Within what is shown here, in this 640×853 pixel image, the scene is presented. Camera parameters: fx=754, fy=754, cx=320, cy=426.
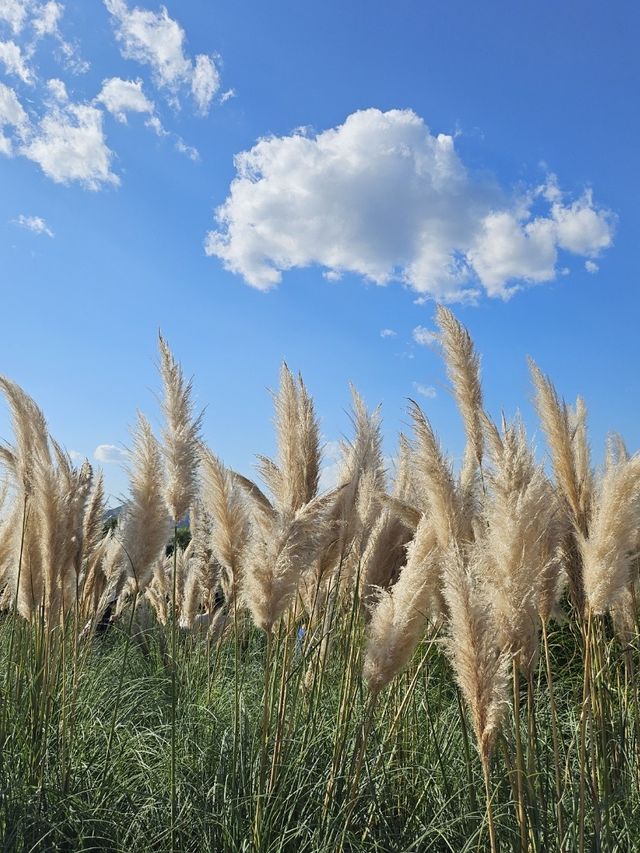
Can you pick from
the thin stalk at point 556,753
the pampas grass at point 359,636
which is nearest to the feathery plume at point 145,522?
the pampas grass at point 359,636

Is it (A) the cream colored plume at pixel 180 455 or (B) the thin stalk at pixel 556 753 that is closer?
(B) the thin stalk at pixel 556 753

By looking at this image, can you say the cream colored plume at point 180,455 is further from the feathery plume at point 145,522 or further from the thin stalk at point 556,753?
the thin stalk at point 556,753

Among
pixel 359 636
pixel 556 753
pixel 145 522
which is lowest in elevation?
pixel 556 753

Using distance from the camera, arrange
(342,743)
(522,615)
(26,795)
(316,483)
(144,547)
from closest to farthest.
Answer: (522,615) < (342,743) < (316,483) < (26,795) < (144,547)

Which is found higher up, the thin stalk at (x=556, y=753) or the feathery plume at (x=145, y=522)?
the feathery plume at (x=145, y=522)

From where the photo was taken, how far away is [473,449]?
11.2ft

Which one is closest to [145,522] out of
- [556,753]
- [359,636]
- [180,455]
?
[180,455]

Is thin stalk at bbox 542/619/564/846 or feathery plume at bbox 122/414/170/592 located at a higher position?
feathery plume at bbox 122/414/170/592

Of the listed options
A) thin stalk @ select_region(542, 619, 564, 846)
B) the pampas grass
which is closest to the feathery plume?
the pampas grass

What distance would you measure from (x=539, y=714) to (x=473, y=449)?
154cm

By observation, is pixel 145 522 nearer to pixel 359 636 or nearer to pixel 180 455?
pixel 180 455

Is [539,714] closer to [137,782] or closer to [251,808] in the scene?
[251,808]

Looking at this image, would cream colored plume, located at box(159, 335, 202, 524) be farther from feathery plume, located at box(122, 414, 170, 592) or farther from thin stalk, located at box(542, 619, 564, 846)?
thin stalk, located at box(542, 619, 564, 846)

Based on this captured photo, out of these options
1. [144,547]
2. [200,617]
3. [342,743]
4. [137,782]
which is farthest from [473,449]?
[200,617]
